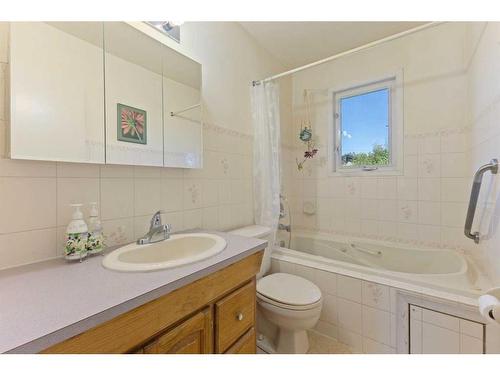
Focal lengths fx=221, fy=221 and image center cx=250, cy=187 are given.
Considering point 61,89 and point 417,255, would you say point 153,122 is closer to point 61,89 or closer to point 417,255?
point 61,89

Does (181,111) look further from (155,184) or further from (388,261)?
(388,261)

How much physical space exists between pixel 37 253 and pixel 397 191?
2.42 meters

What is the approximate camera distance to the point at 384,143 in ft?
6.92

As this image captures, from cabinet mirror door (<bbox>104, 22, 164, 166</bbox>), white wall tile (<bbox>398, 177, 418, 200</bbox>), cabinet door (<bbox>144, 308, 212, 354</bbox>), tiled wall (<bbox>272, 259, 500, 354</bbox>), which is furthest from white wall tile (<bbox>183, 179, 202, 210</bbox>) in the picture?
white wall tile (<bbox>398, 177, 418, 200</bbox>)

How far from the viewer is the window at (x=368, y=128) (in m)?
2.04

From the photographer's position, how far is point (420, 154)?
1901 mm

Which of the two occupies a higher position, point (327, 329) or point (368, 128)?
point (368, 128)

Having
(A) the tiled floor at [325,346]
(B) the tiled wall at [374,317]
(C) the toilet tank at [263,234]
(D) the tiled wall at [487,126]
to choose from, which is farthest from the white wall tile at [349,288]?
(D) the tiled wall at [487,126]

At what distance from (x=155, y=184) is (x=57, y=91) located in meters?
0.55

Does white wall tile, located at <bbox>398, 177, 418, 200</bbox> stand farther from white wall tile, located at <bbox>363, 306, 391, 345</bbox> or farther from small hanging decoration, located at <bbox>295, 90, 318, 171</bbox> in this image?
white wall tile, located at <bbox>363, 306, 391, 345</bbox>

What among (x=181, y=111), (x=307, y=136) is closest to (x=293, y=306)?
(x=181, y=111)

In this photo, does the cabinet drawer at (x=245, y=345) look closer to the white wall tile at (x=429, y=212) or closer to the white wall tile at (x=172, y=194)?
the white wall tile at (x=172, y=194)

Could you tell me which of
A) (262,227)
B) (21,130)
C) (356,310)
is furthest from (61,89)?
(356,310)

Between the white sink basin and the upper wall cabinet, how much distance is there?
0.40 m
